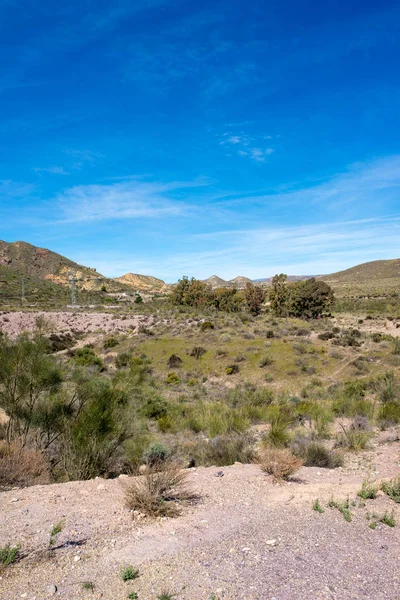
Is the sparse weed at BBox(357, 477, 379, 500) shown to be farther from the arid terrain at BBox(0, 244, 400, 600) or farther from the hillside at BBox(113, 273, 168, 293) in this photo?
the hillside at BBox(113, 273, 168, 293)

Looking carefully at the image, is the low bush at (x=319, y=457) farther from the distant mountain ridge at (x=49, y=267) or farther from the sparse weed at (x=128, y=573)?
the distant mountain ridge at (x=49, y=267)

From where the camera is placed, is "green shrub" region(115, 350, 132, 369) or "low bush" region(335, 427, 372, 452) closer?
"low bush" region(335, 427, 372, 452)

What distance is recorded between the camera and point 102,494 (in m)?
7.00

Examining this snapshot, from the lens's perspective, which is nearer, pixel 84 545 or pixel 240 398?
pixel 84 545

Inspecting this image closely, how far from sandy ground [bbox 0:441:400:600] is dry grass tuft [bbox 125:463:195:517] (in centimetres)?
21

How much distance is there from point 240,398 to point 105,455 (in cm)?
1261

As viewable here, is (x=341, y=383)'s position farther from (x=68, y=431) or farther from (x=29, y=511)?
(x=29, y=511)

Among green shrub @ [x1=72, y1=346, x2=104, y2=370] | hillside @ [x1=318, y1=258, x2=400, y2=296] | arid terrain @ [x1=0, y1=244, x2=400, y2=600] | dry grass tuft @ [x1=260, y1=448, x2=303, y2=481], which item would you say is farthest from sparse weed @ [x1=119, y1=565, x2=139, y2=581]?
hillside @ [x1=318, y1=258, x2=400, y2=296]

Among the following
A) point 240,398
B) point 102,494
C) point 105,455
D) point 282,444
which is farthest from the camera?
point 240,398

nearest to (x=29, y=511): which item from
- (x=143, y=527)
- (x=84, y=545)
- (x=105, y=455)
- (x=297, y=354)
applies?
(x=84, y=545)

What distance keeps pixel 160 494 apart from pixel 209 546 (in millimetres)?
1612

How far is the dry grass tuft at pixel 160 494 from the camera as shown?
20.7ft

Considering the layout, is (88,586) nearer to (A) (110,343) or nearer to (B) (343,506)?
(B) (343,506)

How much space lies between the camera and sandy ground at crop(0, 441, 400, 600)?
431cm
